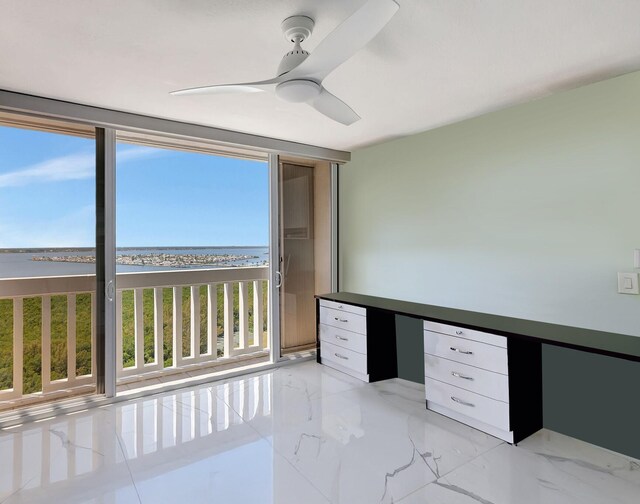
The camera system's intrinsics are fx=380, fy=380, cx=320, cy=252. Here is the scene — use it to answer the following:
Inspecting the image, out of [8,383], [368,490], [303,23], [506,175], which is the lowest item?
[368,490]

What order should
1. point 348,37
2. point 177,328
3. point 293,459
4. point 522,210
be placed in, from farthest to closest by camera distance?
point 177,328
point 522,210
point 293,459
point 348,37

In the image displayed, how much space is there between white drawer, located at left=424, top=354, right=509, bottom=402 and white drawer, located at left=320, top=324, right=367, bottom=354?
2.40 feet

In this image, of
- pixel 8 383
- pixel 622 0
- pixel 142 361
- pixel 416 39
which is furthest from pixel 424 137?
pixel 8 383

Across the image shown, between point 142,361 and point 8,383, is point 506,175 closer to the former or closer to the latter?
point 142,361

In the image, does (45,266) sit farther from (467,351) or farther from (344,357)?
(467,351)

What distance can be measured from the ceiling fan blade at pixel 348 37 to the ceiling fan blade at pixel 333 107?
218 mm

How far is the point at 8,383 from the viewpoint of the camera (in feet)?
9.53

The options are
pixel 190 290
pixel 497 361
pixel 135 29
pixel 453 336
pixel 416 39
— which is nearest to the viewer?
pixel 135 29

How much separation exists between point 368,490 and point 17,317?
2919 millimetres

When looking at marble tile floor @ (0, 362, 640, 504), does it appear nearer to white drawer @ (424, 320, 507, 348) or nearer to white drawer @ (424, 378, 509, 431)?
white drawer @ (424, 378, 509, 431)

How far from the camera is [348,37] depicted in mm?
1440

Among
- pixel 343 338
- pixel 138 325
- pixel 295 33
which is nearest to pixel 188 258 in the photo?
pixel 138 325

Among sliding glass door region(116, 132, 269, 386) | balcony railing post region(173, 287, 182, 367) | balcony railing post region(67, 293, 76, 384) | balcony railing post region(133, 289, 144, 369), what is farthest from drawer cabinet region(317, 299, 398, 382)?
balcony railing post region(67, 293, 76, 384)

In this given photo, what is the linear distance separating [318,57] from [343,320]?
2533 millimetres
